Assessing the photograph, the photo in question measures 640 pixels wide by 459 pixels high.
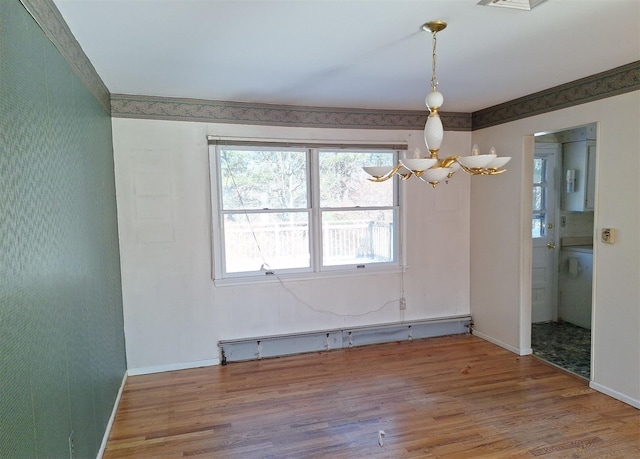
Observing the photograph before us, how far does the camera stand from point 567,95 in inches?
133

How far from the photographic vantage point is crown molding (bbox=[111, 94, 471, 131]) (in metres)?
3.56

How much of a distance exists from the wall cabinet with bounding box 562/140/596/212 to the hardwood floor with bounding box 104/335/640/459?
1.99 metres

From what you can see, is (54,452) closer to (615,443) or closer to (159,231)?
(159,231)

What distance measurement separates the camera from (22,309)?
1387 millimetres

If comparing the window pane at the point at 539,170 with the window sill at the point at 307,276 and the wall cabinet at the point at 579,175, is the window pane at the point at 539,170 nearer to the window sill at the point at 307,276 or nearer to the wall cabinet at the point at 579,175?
the wall cabinet at the point at 579,175

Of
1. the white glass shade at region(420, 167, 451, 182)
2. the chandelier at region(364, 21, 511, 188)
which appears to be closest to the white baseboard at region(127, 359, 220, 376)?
the chandelier at region(364, 21, 511, 188)

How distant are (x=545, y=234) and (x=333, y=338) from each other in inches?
116

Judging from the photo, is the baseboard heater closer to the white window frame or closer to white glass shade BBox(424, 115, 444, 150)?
the white window frame

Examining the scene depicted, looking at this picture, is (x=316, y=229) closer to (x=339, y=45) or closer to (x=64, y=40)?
(x=339, y=45)

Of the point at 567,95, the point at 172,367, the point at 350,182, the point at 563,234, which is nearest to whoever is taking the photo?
the point at 567,95

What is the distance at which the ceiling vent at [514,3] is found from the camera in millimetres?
1940

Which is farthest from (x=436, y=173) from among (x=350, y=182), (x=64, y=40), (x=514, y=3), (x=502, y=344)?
(x=502, y=344)

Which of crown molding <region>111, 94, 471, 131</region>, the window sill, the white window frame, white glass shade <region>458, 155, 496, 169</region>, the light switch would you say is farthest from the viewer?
the window sill

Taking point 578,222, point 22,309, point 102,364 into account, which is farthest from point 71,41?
point 578,222
